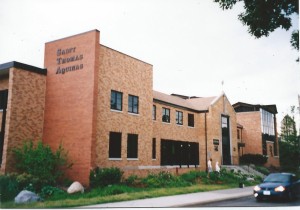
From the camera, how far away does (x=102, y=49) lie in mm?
20797

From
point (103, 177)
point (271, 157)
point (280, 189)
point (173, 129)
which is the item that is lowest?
point (280, 189)

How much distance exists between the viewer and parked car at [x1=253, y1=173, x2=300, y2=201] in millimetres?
14422

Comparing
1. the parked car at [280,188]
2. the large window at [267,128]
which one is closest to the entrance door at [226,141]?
the large window at [267,128]

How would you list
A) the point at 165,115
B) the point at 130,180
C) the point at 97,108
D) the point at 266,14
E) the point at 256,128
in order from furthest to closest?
the point at 256,128, the point at 165,115, the point at 130,180, the point at 97,108, the point at 266,14

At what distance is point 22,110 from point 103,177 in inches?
257

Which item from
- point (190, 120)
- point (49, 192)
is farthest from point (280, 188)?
point (190, 120)

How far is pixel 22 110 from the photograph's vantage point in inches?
757

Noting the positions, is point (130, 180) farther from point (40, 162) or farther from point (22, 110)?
point (22, 110)

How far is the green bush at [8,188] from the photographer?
610 inches

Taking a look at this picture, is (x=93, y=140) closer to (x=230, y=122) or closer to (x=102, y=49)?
(x=102, y=49)

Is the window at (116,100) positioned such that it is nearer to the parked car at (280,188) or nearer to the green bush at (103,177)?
the green bush at (103,177)

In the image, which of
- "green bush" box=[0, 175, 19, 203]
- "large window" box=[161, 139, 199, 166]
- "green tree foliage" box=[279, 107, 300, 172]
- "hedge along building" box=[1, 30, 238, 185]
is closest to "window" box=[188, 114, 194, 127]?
"large window" box=[161, 139, 199, 166]

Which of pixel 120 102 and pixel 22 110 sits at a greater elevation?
pixel 120 102

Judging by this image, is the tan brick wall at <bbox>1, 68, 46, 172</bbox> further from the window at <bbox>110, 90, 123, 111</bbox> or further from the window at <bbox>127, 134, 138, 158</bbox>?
the window at <bbox>127, 134, 138, 158</bbox>
